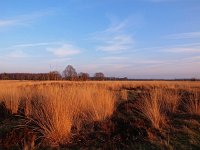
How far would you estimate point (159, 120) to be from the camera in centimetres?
873

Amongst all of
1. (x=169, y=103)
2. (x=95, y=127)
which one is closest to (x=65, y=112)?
(x=95, y=127)

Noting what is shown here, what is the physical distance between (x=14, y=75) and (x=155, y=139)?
339ft

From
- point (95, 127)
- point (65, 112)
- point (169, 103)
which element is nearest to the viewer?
point (65, 112)

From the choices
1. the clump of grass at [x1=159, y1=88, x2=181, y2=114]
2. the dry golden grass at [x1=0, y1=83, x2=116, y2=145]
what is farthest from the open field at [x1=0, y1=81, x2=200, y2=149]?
the clump of grass at [x1=159, y1=88, x2=181, y2=114]

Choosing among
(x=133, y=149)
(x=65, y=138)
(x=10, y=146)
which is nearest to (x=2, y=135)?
(x=10, y=146)

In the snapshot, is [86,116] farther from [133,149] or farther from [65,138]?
[133,149]

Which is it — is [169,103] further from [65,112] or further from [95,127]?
[65,112]

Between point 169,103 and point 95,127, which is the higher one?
point 169,103

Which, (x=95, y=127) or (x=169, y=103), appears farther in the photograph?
(x=169, y=103)

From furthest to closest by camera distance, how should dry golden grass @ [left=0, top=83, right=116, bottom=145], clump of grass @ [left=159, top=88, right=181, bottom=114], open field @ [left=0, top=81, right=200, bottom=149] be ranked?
clump of grass @ [left=159, top=88, right=181, bottom=114] → dry golden grass @ [left=0, top=83, right=116, bottom=145] → open field @ [left=0, top=81, right=200, bottom=149]

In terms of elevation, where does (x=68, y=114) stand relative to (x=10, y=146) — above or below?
above

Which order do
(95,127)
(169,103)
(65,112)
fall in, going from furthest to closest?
(169,103) < (95,127) < (65,112)

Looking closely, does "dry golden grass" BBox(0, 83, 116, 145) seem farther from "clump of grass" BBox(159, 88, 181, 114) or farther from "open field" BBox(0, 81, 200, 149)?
"clump of grass" BBox(159, 88, 181, 114)

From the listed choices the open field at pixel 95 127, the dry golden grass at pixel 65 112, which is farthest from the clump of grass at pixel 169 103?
the dry golden grass at pixel 65 112
